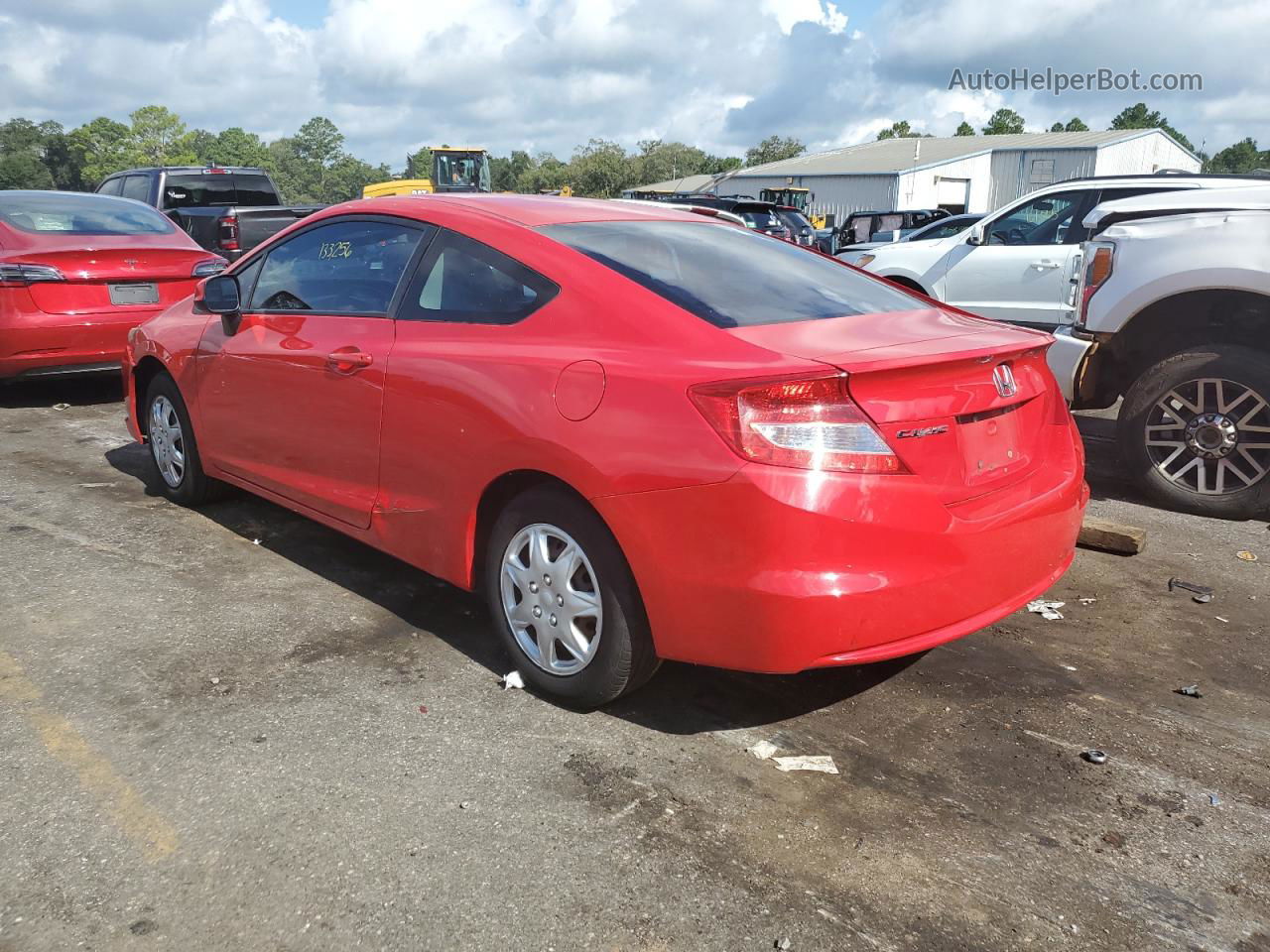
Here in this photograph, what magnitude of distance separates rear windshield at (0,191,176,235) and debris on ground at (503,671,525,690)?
254 inches

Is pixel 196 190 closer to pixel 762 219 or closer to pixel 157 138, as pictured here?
pixel 762 219

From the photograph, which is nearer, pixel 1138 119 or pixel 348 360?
pixel 348 360

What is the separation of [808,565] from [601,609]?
2.25 ft

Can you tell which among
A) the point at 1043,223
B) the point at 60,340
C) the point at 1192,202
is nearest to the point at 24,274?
the point at 60,340

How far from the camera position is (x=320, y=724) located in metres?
3.21

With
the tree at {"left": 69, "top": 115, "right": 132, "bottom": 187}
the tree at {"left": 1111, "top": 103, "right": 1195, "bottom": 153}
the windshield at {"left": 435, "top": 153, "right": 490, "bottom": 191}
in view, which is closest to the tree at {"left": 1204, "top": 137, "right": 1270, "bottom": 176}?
the tree at {"left": 1111, "top": 103, "right": 1195, "bottom": 153}

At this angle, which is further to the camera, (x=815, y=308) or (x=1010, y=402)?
(x=815, y=308)

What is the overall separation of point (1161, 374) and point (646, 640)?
154 inches

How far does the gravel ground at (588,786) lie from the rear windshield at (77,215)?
476 cm

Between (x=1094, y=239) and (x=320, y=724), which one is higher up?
(x=1094, y=239)

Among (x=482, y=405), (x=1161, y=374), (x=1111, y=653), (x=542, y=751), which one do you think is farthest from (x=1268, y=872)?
(x=1161, y=374)

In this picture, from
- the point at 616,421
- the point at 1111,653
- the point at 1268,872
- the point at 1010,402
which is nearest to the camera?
the point at 1268,872

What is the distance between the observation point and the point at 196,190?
14.1 m

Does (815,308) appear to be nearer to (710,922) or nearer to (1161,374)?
(710,922)
